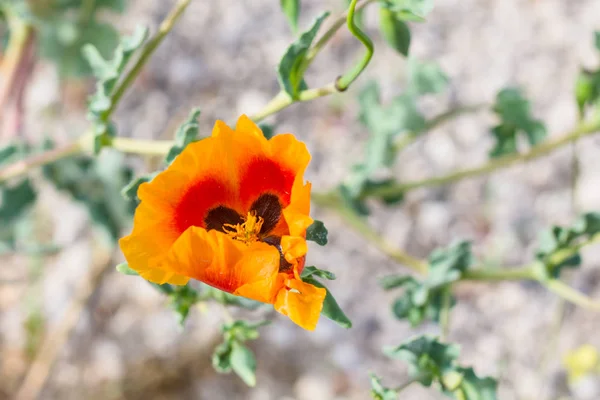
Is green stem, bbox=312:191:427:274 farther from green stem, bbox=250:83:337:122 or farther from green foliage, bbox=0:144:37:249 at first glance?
green foliage, bbox=0:144:37:249

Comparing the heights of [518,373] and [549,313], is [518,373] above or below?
below

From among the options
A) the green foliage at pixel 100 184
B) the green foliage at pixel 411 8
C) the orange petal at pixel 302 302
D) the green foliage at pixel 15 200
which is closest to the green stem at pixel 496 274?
the green foliage at pixel 411 8

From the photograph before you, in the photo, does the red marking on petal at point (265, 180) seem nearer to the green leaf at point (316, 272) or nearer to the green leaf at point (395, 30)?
the green leaf at point (316, 272)

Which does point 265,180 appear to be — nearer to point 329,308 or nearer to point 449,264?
point 329,308

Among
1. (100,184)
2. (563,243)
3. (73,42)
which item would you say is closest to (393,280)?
(563,243)

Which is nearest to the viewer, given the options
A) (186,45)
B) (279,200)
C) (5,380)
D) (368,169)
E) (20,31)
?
(279,200)

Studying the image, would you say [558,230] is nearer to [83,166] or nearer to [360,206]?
[360,206]

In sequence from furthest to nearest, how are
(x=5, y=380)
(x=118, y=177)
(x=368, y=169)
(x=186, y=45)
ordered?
(x=186, y=45) < (x=5, y=380) < (x=118, y=177) < (x=368, y=169)

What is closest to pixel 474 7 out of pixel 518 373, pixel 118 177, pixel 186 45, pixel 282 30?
pixel 282 30
